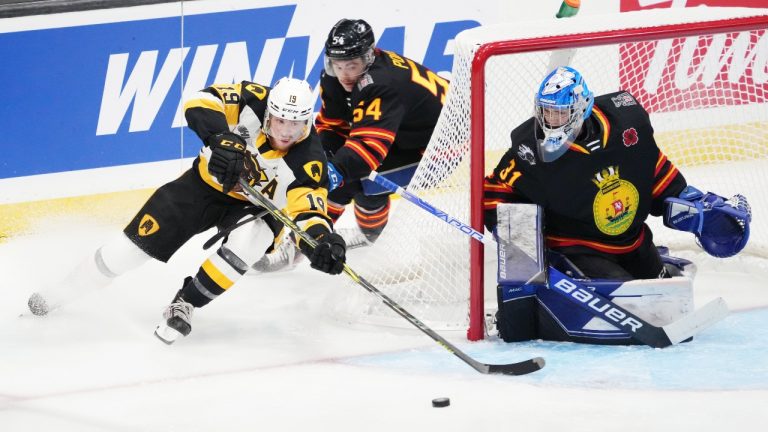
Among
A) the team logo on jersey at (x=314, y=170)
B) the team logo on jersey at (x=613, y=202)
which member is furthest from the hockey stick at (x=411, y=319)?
the team logo on jersey at (x=613, y=202)

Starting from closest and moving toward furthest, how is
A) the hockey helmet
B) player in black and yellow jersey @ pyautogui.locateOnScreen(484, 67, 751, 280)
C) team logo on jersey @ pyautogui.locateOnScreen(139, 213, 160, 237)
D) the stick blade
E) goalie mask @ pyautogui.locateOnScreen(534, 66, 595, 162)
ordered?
the stick blade, goalie mask @ pyautogui.locateOnScreen(534, 66, 595, 162), player in black and yellow jersey @ pyautogui.locateOnScreen(484, 67, 751, 280), team logo on jersey @ pyautogui.locateOnScreen(139, 213, 160, 237), the hockey helmet

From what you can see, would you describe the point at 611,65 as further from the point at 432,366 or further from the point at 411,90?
the point at 432,366

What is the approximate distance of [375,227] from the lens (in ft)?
16.5

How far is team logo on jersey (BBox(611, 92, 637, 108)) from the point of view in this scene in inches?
154

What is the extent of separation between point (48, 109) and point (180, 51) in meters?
0.61

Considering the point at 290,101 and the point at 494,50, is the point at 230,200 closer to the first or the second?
the point at 290,101

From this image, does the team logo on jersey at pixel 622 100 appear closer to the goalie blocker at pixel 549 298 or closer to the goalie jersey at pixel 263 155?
the goalie blocker at pixel 549 298

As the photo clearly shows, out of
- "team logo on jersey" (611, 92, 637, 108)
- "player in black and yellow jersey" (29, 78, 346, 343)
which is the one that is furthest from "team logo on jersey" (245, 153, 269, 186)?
"team logo on jersey" (611, 92, 637, 108)

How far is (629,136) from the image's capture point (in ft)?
12.6

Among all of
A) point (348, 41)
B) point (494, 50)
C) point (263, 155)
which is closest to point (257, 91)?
point (263, 155)

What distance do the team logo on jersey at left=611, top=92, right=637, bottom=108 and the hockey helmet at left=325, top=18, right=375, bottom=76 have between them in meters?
0.96

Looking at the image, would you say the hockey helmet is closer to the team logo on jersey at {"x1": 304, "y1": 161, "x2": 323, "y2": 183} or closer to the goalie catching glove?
the team logo on jersey at {"x1": 304, "y1": 161, "x2": 323, "y2": 183}

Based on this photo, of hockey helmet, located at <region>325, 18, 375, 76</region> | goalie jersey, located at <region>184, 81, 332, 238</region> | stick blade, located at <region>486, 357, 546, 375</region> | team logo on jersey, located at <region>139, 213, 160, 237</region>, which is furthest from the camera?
hockey helmet, located at <region>325, 18, 375, 76</region>

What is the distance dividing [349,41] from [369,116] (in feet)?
0.90
